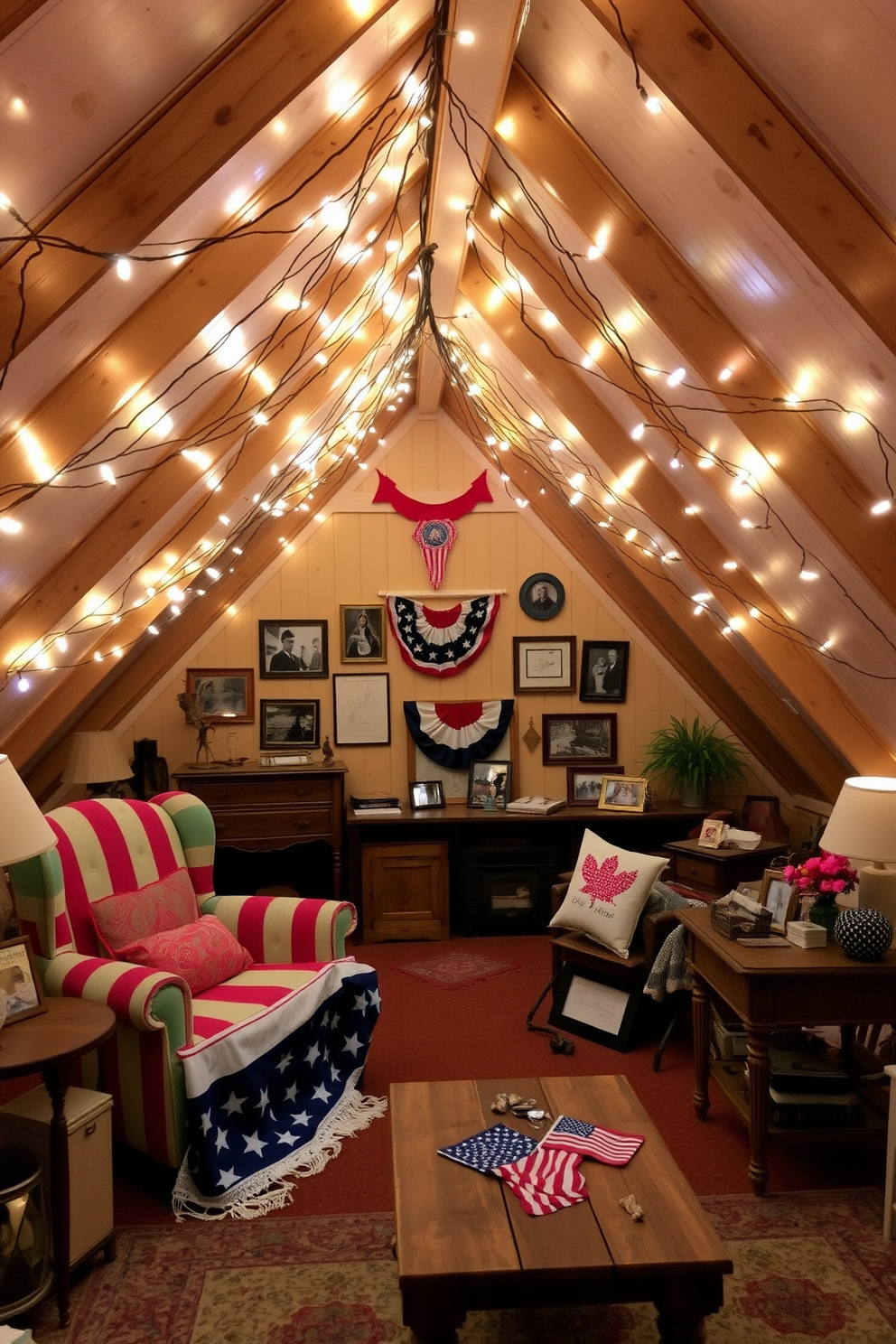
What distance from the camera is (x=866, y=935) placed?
3123 mm

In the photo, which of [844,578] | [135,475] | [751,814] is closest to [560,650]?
[751,814]

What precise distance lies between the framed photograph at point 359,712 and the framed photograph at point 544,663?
34.0 inches

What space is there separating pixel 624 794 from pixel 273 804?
2.04 meters

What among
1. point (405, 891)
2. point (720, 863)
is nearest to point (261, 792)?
point (405, 891)

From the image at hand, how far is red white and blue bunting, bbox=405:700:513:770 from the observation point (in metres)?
6.36

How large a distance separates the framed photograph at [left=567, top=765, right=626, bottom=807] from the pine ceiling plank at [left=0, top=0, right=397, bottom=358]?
4726 millimetres

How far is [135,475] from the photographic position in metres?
3.48

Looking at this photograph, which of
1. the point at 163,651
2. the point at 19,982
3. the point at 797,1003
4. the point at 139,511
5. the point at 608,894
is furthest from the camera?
the point at 163,651

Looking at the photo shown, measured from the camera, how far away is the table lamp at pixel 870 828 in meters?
3.14

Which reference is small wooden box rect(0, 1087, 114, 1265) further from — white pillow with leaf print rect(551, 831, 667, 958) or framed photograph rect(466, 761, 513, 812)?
framed photograph rect(466, 761, 513, 812)

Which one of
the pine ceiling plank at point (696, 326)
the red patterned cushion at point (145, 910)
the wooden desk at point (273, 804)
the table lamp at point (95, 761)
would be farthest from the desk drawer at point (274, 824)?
the pine ceiling plank at point (696, 326)

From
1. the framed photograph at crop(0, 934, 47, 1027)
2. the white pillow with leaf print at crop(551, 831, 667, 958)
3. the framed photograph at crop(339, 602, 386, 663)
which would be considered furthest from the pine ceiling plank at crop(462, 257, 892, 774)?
the framed photograph at crop(0, 934, 47, 1027)

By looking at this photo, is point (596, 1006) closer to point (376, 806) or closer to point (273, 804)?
point (376, 806)

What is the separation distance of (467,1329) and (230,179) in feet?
9.59
